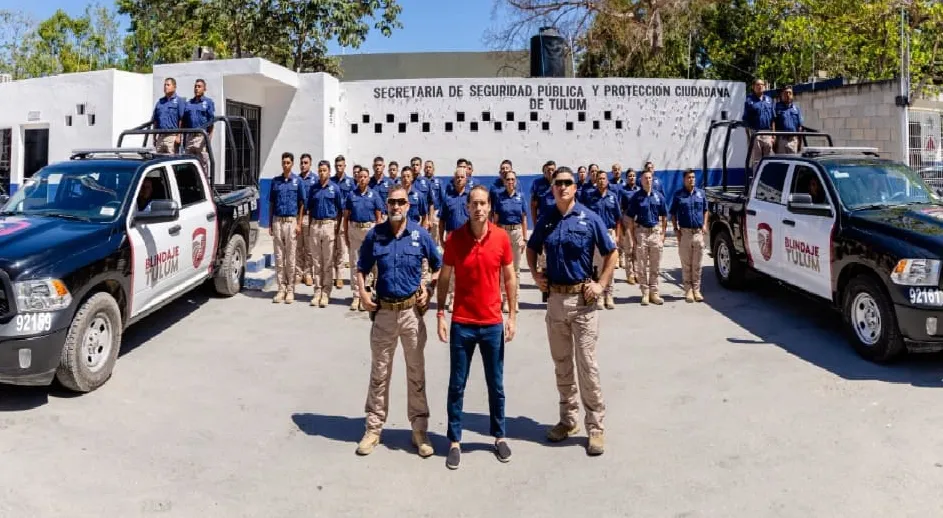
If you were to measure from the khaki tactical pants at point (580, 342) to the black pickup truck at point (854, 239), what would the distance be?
3365 mm

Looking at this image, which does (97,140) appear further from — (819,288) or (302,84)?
(819,288)

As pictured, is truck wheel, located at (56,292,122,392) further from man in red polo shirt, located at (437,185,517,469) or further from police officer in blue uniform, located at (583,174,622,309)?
police officer in blue uniform, located at (583,174,622,309)

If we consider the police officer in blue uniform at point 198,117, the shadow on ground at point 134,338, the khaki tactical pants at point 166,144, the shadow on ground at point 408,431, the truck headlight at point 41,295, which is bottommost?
the shadow on ground at point 408,431

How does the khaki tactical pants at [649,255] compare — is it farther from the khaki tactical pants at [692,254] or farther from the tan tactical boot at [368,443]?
the tan tactical boot at [368,443]

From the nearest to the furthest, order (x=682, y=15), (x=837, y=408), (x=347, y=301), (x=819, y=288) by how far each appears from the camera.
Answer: (x=837, y=408)
(x=819, y=288)
(x=347, y=301)
(x=682, y=15)

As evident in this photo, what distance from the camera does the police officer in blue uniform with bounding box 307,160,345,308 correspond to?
10359 millimetres

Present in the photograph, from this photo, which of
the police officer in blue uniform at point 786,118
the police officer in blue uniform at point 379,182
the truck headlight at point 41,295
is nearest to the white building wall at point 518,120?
the police officer in blue uniform at point 786,118

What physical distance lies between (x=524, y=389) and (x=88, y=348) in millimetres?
3672

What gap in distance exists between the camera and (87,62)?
140ft

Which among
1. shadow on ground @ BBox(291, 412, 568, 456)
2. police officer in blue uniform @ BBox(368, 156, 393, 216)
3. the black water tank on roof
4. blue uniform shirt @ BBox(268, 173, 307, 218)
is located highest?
the black water tank on roof

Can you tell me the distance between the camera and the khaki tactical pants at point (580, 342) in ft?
17.2

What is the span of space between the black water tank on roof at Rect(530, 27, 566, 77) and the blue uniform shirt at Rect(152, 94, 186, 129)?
1174 cm

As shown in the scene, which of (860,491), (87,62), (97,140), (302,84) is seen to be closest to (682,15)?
(302,84)

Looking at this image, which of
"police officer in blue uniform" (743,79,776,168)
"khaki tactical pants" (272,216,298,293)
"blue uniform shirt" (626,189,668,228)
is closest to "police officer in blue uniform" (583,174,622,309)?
"blue uniform shirt" (626,189,668,228)
